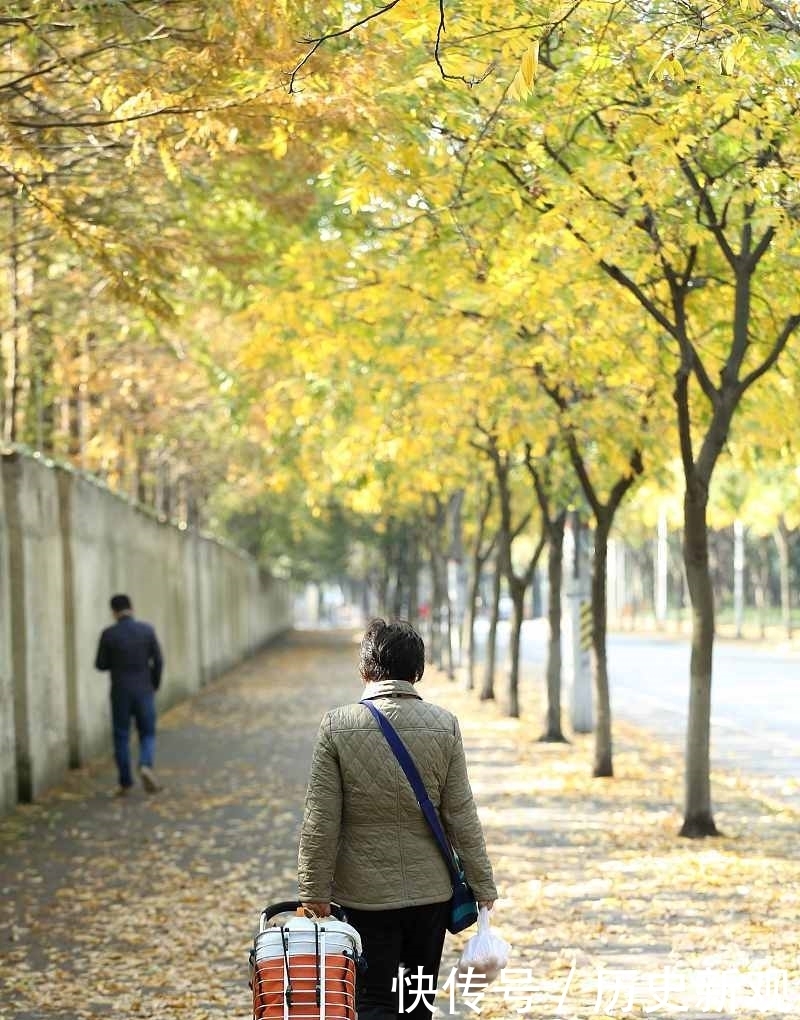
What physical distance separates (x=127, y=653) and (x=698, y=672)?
18.7 feet

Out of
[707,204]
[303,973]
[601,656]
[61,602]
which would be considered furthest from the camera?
[61,602]

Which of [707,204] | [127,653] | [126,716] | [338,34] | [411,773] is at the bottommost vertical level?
[126,716]

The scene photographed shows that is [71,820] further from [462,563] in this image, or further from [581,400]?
[462,563]

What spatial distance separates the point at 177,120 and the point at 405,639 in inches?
190

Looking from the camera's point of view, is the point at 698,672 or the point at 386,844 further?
the point at 698,672

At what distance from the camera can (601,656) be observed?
15.5m

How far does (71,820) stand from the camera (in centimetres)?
1342

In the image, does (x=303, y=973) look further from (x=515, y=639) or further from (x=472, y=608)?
(x=472, y=608)

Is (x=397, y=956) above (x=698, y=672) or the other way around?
the other way around

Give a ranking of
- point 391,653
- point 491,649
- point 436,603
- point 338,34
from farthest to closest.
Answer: point 436,603
point 491,649
point 338,34
point 391,653

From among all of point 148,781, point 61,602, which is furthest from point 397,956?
point 61,602

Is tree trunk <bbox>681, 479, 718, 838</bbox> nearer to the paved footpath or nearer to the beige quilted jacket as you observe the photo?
the paved footpath

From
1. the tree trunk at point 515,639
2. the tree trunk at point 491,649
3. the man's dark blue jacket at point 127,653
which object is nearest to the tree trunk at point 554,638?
the tree trunk at point 515,639

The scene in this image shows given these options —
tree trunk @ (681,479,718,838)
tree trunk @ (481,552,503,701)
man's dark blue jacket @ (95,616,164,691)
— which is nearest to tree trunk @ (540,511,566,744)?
tree trunk @ (481,552,503,701)
